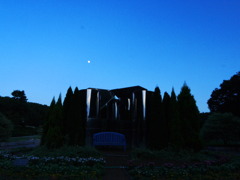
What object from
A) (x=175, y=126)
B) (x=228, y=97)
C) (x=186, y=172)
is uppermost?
(x=228, y=97)

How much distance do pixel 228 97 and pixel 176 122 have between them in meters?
24.2

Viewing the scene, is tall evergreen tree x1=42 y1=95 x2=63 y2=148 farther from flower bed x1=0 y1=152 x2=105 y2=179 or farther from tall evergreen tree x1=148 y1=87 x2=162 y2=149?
tall evergreen tree x1=148 y1=87 x2=162 y2=149

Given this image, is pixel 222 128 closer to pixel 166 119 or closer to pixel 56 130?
pixel 166 119

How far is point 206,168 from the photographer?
10492 mm

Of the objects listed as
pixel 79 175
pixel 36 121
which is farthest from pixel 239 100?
pixel 36 121

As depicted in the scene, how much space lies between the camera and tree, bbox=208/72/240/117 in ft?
114

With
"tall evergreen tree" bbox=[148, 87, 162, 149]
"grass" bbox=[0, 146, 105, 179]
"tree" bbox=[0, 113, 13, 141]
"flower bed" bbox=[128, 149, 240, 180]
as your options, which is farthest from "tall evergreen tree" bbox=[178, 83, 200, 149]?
"tree" bbox=[0, 113, 13, 141]

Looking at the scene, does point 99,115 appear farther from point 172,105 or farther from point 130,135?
point 172,105

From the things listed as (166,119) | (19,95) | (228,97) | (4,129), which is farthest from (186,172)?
(19,95)

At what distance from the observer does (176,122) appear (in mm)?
17031

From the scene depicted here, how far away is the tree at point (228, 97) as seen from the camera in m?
34.7

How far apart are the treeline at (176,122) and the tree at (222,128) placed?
1229 cm


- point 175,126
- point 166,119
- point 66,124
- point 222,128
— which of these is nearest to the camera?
point 175,126

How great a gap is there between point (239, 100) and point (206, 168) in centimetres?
2883
